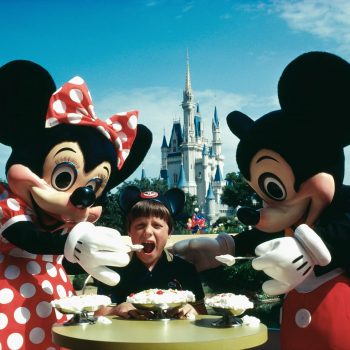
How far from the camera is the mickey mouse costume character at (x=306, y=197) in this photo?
327cm

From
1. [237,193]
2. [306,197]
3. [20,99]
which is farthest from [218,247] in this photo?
[237,193]

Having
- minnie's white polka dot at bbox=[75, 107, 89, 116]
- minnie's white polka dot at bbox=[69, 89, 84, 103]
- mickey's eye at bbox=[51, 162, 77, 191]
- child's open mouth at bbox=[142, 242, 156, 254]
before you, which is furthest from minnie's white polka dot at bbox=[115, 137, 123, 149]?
child's open mouth at bbox=[142, 242, 156, 254]

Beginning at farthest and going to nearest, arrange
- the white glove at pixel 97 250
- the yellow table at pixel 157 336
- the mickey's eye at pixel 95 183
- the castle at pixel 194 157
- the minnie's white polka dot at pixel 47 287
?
the castle at pixel 194 157, the mickey's eye at pixel 95 183, the minnie's white polka dot at pixel 47 287, the white glove at pixel 97 250, the yellow table at pixel 157 336

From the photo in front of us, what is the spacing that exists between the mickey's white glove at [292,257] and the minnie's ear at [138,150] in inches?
75.1

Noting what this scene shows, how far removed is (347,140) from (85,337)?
7.26ft

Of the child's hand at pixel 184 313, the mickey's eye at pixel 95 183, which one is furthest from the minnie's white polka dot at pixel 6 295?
the child's hand at pixel 184 313

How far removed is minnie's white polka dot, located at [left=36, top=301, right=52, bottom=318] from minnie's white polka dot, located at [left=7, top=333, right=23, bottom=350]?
188 millimetres

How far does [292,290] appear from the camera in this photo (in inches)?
141

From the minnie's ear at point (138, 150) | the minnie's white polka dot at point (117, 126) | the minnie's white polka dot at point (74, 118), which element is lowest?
the minnie's ear at point (138, 150)

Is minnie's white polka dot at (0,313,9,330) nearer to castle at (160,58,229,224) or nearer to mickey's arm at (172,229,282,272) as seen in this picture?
mickey's arm at (172,229,282,272)

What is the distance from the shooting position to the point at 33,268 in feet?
11.9

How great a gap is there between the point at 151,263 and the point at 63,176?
930 millimetres

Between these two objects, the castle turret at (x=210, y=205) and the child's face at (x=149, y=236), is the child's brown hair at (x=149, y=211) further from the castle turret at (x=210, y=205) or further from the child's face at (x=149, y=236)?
the castle turret at (x=210, y=205)

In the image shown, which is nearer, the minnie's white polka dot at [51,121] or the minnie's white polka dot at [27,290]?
the minnie's white polka dot at [27,290]
